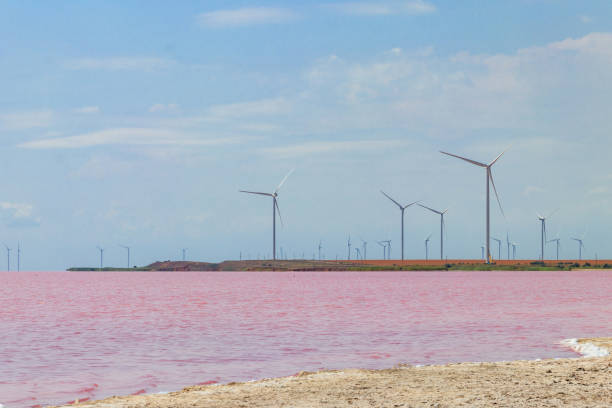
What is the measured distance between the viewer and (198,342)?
31453 millimetres

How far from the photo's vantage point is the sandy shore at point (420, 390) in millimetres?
15172

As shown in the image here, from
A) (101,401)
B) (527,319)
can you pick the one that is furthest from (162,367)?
(527,319)

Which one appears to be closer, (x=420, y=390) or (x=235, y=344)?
(x=420, y=390)

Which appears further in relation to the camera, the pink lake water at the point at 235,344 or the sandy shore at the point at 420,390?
the pink lake water at the point at 235,344

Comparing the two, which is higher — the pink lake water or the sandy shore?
the sandy shore

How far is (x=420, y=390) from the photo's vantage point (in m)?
16.5

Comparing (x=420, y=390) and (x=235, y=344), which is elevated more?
(x=420, y=390)

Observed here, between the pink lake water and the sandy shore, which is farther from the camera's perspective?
the pink lake water

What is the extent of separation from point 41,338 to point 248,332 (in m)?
9.59

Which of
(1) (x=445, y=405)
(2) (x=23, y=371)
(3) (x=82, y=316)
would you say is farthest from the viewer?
(3) (x=82, y=316)

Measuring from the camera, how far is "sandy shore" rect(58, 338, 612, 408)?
15.2 meters

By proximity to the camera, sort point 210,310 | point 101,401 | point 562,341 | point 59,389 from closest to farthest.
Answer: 1. point 101,401
2. point 59,389
3. point 562,341
4. point 210,310

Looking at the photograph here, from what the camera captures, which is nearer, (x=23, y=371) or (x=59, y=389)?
(x=59, y=389)

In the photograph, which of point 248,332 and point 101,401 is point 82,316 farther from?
point 101,401
